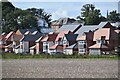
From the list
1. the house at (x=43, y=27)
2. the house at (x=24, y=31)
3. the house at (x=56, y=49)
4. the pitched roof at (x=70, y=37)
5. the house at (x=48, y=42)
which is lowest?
the house at (x=56, y=49)

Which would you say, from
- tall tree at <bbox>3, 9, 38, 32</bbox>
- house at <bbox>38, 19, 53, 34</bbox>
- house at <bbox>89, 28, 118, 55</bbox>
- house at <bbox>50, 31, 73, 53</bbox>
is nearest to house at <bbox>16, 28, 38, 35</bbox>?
tall tree at <bbox>3, 9, 38, 32</bbox>

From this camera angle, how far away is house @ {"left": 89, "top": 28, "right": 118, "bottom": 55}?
67144 mm

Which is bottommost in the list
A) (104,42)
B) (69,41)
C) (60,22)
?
(104,42)

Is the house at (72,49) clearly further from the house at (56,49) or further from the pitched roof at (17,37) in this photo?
the pitched roof at (17,37)

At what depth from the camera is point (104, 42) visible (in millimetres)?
70125

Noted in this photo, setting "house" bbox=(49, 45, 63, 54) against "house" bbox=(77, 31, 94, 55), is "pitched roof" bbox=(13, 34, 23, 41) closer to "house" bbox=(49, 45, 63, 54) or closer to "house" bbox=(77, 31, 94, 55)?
"house" bbox=(49, 45, 63, 54)

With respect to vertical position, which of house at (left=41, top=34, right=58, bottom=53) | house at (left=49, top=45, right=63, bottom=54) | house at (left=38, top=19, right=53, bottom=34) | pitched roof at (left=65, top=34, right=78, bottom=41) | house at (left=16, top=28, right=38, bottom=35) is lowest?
house at (left=49, top=45, right=63, bottom=54)

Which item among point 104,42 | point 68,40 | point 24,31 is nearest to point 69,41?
point 68,40

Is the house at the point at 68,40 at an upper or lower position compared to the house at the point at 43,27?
lower

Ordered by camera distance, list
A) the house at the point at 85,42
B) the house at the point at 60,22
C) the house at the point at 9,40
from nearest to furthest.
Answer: the house at the point at 85,42 → the house at the point at 9,40 → the house at the point at 60,22

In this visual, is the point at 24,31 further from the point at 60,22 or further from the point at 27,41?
the point at 60,22

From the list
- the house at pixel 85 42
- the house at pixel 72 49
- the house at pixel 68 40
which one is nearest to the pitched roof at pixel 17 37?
the house at pixel 68 40

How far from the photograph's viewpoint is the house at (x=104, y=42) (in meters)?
67.1

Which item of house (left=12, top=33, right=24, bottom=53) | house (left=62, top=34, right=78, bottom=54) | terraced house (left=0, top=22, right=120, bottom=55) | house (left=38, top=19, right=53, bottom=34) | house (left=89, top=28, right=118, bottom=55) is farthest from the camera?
house (left=38, top=19, right=53, bottom=34)
